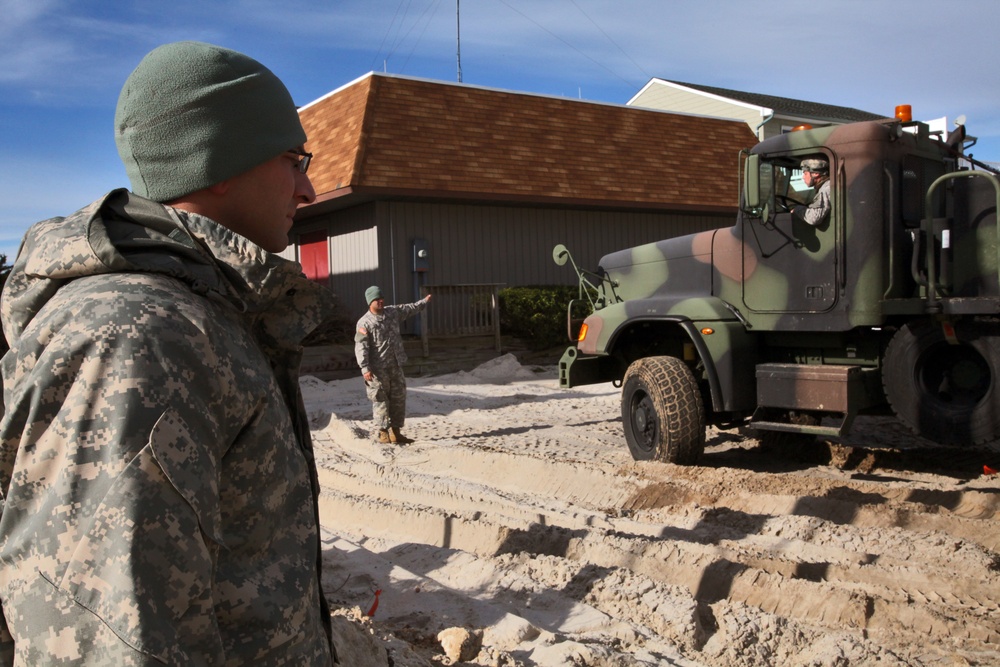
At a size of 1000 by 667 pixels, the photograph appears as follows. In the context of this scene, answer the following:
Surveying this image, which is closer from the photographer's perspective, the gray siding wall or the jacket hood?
the jacket hood

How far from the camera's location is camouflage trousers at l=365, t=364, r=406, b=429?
32.0ft

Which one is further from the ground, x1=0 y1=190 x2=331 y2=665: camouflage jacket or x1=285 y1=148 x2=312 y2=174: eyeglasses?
x1=285 y1=148 x2=312 y2=174: eyeglasses

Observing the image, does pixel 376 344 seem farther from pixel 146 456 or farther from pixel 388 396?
pixel 146 456

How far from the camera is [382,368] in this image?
9.83m

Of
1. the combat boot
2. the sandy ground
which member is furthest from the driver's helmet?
the combat boot

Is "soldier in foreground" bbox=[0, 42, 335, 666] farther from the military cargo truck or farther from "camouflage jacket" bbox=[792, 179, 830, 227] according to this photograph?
"camouflage jacket" bbox=[792, 179, 830, 227]

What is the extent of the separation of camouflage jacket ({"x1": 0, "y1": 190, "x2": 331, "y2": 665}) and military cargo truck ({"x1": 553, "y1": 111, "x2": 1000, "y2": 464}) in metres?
5.67

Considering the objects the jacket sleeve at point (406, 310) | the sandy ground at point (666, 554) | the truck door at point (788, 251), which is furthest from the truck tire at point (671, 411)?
the jacket sleeve at point (406, 310)

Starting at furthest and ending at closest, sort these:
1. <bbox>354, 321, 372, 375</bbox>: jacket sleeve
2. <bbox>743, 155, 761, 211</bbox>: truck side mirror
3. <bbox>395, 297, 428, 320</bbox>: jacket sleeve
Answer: <bbox>395, 297, 428, 320</bbox>: jacket sleeve
<bbox>354, 321, 372, 375</bbox>: jacket sleeve
<bbox>743, 155, 761, 211</bbox>: truck side mirror

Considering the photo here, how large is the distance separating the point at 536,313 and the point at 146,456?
1537 centimetres

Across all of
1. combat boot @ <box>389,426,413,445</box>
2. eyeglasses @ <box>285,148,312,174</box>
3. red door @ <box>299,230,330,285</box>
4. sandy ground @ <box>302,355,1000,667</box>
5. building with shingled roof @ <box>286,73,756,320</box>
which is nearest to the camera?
eyeglasses @ <box>285,148,312,174</box>

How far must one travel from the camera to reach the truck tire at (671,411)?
24.2 ft

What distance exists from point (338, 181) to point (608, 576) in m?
11.7

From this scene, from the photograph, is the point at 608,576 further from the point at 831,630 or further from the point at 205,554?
the point at 205,554
